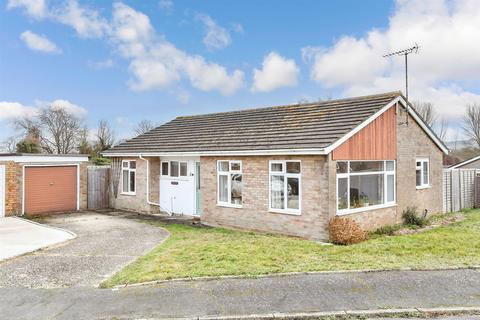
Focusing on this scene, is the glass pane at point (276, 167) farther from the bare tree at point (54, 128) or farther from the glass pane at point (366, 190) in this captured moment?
the bare tree at point (54, 128)

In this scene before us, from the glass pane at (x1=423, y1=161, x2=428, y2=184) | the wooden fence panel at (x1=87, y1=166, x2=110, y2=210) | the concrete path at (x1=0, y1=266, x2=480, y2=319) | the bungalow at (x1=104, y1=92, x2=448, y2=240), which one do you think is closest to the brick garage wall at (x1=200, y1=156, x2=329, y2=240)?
the bungalow at (x1=104, y1=92, x2=448, y2=240)

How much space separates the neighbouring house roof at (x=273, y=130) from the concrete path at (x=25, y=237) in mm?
5479

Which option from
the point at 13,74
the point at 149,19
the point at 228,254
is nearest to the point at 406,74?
the point at 228,254

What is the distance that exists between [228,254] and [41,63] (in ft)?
62.1

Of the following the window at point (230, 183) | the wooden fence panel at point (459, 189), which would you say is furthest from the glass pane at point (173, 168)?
the wooden fence panel at point (459, 189)

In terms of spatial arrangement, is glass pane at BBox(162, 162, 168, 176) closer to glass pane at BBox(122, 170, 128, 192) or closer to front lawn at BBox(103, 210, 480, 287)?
glass pane at BBox(122, 170, 128, 192)

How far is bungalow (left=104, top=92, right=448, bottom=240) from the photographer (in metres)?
11.3

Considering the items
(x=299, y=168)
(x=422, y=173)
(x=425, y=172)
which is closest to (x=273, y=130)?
(x=299, y=168)

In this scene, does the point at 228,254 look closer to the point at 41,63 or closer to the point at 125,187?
the point at 125,187

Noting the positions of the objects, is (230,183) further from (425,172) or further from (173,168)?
(425,172)

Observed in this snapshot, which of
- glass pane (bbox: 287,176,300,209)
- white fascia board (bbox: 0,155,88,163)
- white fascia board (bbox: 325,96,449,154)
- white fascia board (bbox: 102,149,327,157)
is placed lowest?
glass pane (bbox: 287,176,300,209)

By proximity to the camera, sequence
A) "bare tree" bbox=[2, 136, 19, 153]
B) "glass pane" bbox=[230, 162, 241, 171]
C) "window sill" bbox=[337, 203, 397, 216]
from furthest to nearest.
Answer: "bare tree" bbox=[2, 136, 19, 153] < "glass pane" bbox=[230, 162, 241, 171] < "window sill" bbox=[337, 203, 397, 216]

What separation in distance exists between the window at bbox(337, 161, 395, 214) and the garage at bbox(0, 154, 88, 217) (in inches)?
546

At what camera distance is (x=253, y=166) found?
42.1ft
